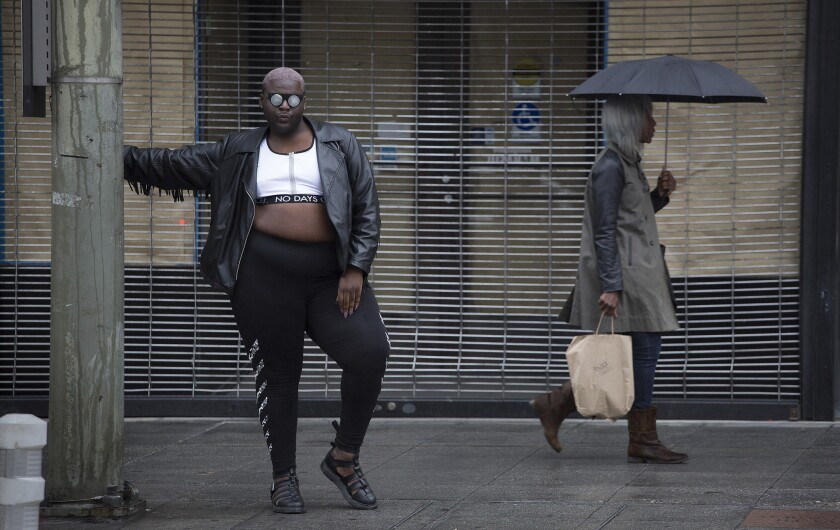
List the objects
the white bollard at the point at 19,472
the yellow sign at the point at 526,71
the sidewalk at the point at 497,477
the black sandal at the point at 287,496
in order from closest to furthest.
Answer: the white bollard at the point at 19,472
the sidewalk at the point at 497,477
the black sandal at the point at 287,496
the yellow sign at the point at 526,71

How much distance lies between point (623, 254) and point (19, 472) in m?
3.64

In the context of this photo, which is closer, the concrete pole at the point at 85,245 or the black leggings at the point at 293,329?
the concrete pole at the point at 85,245

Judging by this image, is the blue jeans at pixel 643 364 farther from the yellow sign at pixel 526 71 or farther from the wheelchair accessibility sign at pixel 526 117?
the yellow sign at pixel 526 71

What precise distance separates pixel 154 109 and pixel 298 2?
1.11 metres

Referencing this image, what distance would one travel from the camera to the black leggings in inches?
225

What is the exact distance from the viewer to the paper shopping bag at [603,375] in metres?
6.59

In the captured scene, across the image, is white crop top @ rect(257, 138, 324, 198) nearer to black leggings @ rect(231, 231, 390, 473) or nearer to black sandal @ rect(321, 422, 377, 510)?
black leggings @ rect(231, 231, 390, 473)

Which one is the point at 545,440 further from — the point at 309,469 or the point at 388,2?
the point at 388,2

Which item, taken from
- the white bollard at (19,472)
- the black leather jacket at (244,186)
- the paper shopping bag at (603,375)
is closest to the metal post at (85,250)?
the black leather jacket at (244,186)

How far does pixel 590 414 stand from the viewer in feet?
21.9

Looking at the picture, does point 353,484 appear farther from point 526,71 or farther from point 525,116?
point 526,71

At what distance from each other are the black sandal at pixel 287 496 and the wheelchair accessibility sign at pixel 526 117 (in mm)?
3440

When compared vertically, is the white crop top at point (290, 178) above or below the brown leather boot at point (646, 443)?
above

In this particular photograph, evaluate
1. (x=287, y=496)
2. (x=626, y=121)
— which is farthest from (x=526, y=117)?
(x=287, y=496)
